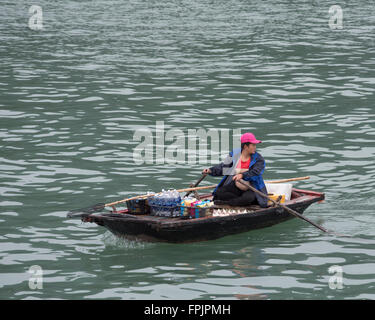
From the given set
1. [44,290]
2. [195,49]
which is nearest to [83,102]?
[195,49]

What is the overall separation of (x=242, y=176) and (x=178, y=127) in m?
7.53

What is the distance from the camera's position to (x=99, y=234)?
15.7 metres

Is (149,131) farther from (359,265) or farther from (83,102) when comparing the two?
(359,265)

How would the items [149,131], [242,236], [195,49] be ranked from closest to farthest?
[242,236], [149,131], [195,49]

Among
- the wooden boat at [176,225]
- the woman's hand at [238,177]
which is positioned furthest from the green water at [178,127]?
the woman's hand at [238,177]

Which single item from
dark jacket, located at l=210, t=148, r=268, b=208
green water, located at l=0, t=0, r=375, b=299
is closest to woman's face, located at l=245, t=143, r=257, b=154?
dark jacket, located at l=210, t=148, r=268, b=208

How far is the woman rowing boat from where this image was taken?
16094mm

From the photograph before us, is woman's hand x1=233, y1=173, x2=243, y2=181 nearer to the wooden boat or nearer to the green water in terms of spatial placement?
the wooden boat

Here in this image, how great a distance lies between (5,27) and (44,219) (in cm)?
2495

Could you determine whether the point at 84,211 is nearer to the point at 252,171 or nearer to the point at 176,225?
the point at 176,225

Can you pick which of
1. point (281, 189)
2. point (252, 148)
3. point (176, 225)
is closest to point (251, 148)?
point (252, 148)

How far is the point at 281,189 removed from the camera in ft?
56.0

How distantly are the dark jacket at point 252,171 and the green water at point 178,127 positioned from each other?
951mm

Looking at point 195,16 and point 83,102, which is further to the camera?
point 195,16
